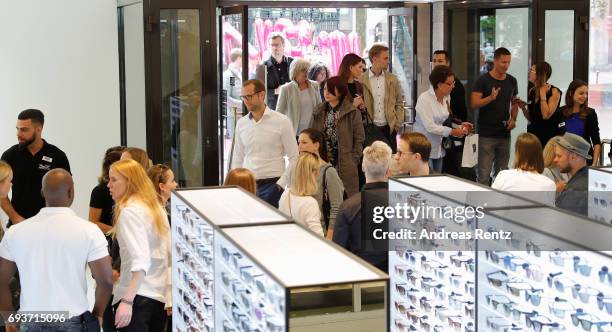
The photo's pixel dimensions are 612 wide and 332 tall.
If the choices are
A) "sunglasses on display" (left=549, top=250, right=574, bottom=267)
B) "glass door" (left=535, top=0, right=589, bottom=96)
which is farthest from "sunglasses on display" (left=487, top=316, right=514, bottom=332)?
"glass door" (left=535, top=0, right=589, bottom=96)

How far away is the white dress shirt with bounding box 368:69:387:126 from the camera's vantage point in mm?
9898

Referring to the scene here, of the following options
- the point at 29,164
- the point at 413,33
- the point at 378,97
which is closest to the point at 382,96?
the point at 378,97

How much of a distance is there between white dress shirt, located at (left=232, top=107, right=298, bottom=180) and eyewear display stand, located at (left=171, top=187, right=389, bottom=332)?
3.39 meters

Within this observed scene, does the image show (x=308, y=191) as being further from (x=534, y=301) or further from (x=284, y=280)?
(x=284, y=280)

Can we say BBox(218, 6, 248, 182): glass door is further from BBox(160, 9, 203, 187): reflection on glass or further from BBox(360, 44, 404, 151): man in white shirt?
BBox(360, 44, 404, 151): man in white shirt

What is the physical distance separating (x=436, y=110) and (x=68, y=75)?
142 inches

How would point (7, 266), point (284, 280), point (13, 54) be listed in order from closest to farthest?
point (284, 280)
point (7, 266)
point (13, 54)

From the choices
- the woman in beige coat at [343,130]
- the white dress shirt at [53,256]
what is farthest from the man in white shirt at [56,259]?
the woman in beige coat at [343,130]

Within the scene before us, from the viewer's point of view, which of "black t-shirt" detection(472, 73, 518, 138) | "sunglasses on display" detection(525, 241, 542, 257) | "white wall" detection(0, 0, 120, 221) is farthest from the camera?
"black t-shirt" detection(472, 73, 518, 138)

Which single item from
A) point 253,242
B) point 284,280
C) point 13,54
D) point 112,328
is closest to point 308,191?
point 112,328

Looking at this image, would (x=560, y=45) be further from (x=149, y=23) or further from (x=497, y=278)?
(x=497, y=278)

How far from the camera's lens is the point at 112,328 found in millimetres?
5477

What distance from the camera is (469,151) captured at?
983 centimetres

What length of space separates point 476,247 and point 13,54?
6.60 metres
